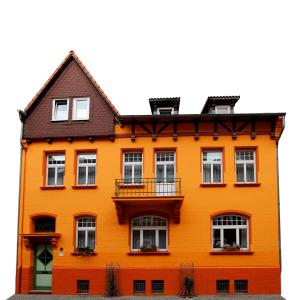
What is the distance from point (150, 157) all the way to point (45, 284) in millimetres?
8293

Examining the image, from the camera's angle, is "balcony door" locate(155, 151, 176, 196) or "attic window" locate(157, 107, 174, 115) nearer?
"balcony door" locate(155, 151, 176, 196)

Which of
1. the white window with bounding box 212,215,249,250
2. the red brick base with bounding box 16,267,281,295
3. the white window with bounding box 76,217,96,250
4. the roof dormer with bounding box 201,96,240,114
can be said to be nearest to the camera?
the red brick base with bounding box 16,267,281,295

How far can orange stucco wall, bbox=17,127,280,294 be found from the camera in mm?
21891

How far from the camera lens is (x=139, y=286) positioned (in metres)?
21.9

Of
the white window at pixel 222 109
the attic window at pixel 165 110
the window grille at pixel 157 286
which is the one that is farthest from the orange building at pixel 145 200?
the attic window at pixel 165 110

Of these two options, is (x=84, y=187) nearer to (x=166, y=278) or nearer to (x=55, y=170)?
(x=55, y=170)

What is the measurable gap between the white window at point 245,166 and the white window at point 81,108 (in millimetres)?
8069

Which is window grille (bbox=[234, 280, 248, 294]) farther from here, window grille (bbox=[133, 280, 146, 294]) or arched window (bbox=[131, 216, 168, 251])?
window grille (bbox=[133, 280, 146, 294])

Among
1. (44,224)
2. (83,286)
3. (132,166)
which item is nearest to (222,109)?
(132,166)

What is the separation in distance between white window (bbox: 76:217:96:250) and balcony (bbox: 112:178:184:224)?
1.59 metres

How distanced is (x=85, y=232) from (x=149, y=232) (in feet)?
10.6

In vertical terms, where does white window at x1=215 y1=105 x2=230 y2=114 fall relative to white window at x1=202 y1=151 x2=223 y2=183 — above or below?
above

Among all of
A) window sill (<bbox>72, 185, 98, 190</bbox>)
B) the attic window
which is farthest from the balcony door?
window sill (<bbox>72, 185, 98, 190</bbox>)

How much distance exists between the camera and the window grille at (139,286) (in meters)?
21.9
